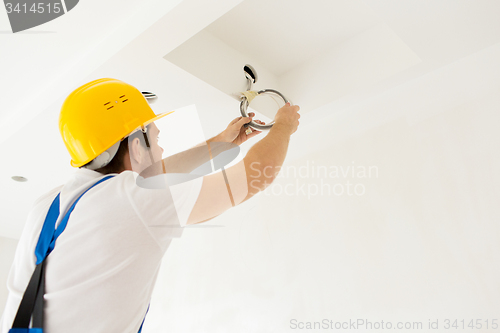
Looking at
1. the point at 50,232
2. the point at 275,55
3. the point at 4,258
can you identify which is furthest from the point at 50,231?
the point at 4,258

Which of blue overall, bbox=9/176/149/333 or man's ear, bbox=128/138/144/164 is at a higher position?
man's ear, bbox=128/138/144/164

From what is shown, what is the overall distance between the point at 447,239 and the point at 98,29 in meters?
1.68

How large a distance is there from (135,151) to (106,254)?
0.31 metres

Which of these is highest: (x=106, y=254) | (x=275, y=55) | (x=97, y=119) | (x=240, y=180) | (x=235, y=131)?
(x=275, y=55)

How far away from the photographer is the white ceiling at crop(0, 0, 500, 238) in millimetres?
1299

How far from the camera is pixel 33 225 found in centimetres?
73

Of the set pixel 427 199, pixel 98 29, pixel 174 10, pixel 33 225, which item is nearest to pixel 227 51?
pixel 174 10

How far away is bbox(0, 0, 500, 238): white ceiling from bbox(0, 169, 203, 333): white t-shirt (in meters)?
0.47

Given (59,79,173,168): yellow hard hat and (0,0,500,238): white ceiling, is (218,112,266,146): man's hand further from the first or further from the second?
(59,79,173,168): yellow hard hat

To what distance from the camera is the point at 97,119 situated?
0.89 m

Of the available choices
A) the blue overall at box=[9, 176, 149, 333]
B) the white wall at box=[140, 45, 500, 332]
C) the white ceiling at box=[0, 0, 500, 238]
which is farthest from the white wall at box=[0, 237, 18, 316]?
the blue overall at box=[9, 176, 149, 333]

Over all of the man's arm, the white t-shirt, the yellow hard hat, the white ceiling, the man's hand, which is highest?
the white ceiling

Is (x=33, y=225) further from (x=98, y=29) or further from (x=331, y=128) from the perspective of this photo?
(x=331, y=128)

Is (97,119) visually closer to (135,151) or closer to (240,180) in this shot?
(135,151)
